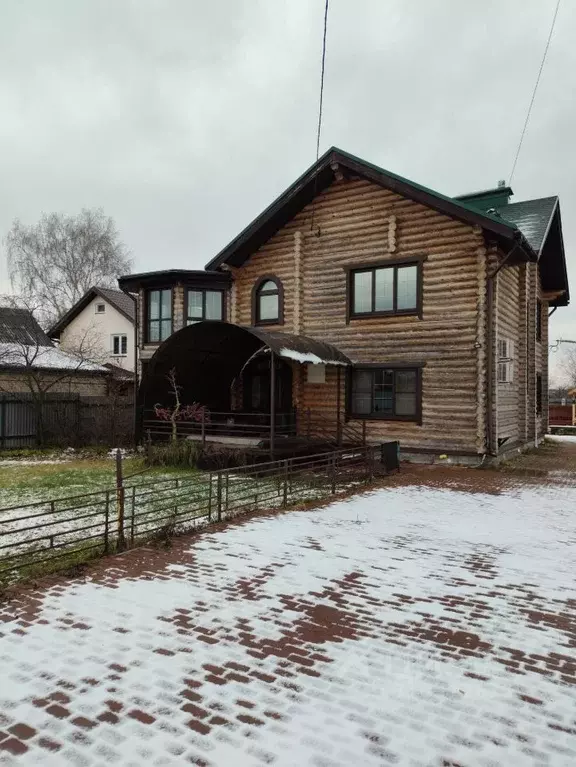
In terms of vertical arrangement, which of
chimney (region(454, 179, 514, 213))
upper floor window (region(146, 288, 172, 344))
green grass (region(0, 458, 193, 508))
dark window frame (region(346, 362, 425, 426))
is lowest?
green grass (region(0, 458, 193, 508))

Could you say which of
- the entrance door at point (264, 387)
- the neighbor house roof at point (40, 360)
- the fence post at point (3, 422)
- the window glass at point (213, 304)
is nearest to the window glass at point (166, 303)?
the window glass at point (213, 304)

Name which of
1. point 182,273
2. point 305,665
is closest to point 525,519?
point 305,665

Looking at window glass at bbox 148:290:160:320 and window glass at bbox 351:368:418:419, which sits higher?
window glass at bbox 148:290:160:320

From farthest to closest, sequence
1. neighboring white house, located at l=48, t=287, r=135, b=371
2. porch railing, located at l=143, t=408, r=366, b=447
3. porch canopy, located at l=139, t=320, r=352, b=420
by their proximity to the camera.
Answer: neighboring white house, located at l=48, t=287, r=135, b=371 → porch railing, located at l=143, t=408, r=366, b=447 → porch canopy, located at l=139, t=320, r=352, b=420

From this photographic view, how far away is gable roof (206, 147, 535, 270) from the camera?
14.6 meters

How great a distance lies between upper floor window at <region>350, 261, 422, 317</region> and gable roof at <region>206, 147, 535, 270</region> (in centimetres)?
195

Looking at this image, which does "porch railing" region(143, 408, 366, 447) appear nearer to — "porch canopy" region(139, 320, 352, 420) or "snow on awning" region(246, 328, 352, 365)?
"porch canopy" region(139, 320, 352, 420)

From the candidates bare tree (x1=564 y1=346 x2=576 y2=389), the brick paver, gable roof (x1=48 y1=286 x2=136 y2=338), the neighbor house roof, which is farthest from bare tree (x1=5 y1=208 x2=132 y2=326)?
bare tree (x1=564 y1=346 x2=576 y2=389)

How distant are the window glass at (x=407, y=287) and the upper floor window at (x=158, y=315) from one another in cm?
839

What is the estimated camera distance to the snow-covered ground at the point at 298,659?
10.9ft

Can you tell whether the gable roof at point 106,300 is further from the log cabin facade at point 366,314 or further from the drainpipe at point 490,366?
the drainpipe at point 490,366

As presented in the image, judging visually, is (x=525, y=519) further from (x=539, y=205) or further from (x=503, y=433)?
(x=539, y=205)

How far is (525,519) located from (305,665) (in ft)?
21.3

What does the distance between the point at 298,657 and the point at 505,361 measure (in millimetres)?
13983
